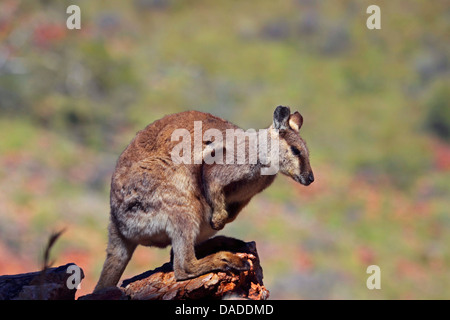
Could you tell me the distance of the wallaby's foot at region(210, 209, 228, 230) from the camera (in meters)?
7.21

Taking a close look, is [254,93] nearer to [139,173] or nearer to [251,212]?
[251,212]

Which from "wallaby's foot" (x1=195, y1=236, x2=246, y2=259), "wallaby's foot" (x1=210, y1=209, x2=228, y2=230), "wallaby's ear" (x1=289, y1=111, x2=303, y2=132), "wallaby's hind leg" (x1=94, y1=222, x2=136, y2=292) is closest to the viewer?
"wallaby's hind leg" (x1=94, y1=222, x2=136, y2=292)

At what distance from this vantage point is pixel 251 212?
86.4 ft

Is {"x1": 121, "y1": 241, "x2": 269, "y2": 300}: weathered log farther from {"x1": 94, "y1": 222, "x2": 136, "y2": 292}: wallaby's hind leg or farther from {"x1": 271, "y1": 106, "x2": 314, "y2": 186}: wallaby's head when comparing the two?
→ {"x1": 271, "y1": 106, "x2": 314, "y2": 186}: wallaby's head

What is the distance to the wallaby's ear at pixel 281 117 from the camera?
765 centimetres

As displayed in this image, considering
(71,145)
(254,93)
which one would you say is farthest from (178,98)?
(71,145)

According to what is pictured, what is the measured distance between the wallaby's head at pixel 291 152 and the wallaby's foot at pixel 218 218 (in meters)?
1.01

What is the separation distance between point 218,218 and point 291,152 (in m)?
1.30

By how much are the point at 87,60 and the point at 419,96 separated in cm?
2213

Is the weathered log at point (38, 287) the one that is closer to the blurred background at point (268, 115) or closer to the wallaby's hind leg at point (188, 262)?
the wallaby's hind leg at point (188, 262)

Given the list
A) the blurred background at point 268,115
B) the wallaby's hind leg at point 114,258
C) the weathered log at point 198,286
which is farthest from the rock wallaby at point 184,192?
the blurred background at point 268,115

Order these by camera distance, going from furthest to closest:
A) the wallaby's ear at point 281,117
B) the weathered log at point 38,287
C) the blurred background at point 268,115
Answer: the blurred background at point 268,115
the wallaby's ear at point 281,117
the weathered log at point 38,287

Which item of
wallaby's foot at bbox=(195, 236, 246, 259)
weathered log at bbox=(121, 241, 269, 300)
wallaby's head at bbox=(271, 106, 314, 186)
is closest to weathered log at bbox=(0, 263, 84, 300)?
weathered log at bbox=(121, 241, 269, 300)

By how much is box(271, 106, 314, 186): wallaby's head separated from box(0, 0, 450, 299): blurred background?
40.4 ft
